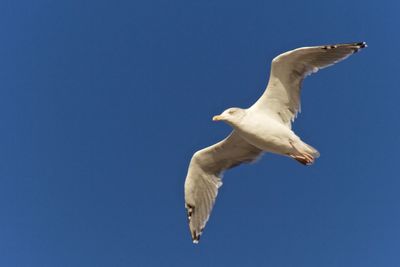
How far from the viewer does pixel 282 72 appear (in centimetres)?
912

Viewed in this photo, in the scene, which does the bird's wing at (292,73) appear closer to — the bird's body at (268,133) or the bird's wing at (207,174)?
the bird's body at (268,133)

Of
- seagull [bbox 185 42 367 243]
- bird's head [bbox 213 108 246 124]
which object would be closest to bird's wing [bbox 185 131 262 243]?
seagull [bbox 185 42 367 243]

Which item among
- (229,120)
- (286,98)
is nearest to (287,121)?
(286,98)

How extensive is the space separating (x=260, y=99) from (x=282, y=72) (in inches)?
24.4

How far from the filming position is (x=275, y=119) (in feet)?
30.9

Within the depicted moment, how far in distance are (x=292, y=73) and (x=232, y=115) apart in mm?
1152

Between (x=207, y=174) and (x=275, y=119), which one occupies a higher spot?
(x=275, y=119)

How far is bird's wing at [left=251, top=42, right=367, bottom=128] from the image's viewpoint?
29.1 ft

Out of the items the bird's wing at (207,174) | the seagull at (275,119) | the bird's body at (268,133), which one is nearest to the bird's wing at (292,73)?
the seagull at (275,119)

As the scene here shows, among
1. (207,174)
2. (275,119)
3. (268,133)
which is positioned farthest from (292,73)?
(207,174)

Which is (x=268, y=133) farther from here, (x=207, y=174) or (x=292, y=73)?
(x=207, y=174)

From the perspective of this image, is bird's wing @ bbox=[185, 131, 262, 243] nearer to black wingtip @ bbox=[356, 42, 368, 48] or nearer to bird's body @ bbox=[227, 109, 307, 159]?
bird's body @ bbox=[227, 109, 307, 159]

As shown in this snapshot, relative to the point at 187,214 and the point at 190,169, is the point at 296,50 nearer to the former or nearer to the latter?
the point at 190,169

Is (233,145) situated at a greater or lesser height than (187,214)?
greater
